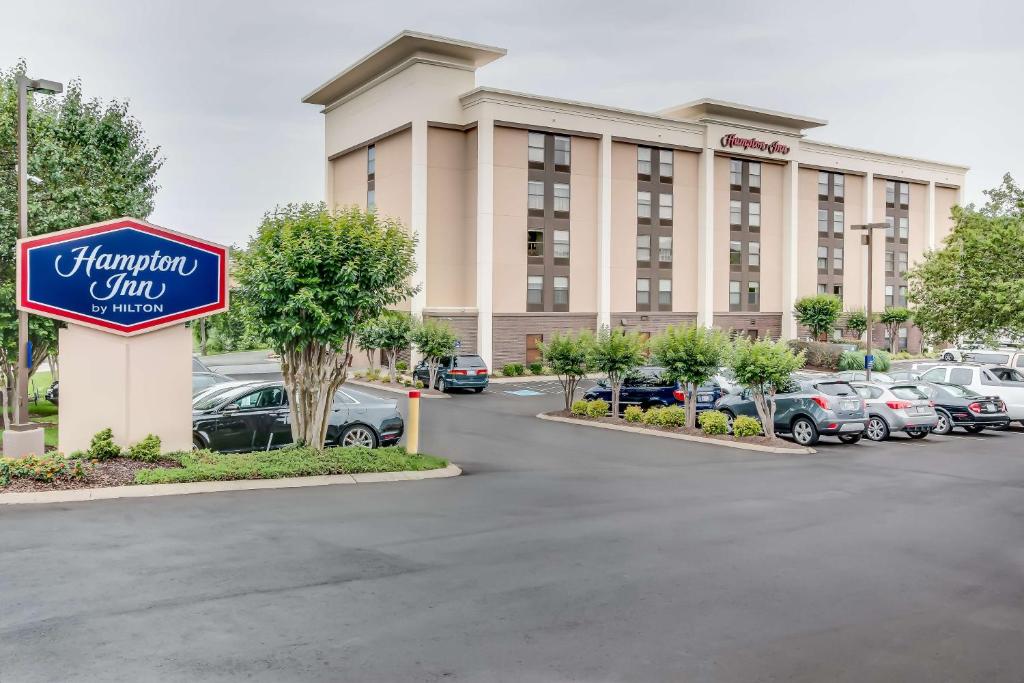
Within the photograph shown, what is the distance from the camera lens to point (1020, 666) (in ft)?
20.5

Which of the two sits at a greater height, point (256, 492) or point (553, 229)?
point (553, 229)

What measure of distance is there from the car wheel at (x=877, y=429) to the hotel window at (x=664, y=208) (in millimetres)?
33030

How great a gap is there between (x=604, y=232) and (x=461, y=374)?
18111 mm

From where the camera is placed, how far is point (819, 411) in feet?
69.1

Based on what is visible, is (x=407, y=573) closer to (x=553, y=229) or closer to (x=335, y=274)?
(x=335, y=274)

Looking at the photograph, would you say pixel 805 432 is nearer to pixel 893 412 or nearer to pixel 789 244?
pixel 893 412

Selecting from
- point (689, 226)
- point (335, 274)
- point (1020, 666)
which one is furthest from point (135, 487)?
point (689, 226)

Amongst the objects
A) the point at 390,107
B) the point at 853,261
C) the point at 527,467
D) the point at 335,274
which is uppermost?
the point at 390,107

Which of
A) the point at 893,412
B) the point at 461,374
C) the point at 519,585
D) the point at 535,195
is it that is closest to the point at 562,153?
the point at 535,195

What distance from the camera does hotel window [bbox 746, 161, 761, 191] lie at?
192ft

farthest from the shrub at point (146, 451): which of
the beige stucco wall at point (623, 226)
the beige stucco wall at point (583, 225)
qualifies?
the beige stucco wall at point (623, 226)

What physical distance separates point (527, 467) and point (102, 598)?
977cm

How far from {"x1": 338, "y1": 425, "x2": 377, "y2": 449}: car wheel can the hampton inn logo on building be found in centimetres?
4495

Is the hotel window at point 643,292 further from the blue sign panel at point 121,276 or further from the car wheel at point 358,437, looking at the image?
the blue sign panel at point 121,276
